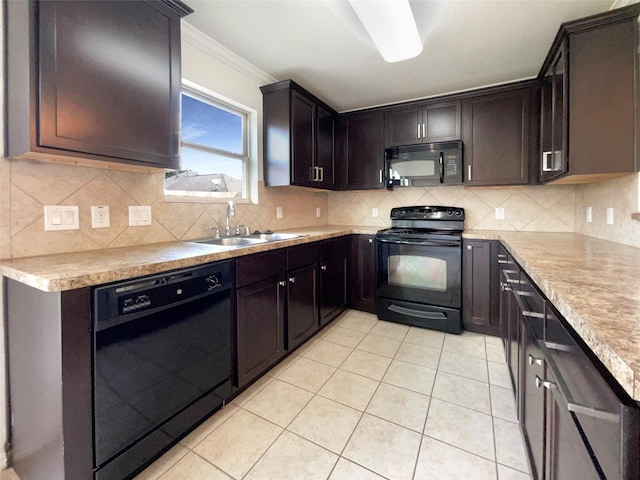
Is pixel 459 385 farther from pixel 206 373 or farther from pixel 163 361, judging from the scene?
pixel 163 361

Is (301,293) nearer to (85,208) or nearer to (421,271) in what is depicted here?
(421,271)

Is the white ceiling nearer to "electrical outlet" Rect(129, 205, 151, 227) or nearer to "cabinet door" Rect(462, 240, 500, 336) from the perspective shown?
"electrical outlet" Rect(129, 205, 151, 227)

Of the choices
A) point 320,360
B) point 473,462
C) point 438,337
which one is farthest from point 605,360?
point 438,337

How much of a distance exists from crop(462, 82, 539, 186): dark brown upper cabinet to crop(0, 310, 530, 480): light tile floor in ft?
5.22

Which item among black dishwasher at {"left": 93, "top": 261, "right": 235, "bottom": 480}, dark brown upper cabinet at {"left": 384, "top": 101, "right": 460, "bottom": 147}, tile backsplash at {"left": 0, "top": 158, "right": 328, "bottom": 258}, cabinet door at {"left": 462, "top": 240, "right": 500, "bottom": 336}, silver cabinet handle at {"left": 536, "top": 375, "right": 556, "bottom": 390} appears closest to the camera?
silver cabinet handle at {"left": 536, "top": 375, "right": 556, "bottom": 390}

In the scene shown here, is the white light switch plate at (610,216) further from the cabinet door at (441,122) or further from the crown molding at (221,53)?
the crown molding at (221,53)

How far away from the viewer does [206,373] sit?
4.92 ft

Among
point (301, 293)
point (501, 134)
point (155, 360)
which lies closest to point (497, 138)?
point (501, 134)

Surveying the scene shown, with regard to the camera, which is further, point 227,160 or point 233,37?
point 227,160

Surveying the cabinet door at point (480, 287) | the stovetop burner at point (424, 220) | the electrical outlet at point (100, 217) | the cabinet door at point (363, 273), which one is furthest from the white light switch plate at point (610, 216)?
the electrical outlet at point (100, 217)

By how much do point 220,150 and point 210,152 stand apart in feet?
0.35

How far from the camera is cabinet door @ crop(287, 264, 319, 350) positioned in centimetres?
215

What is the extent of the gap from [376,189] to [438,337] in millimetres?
1646

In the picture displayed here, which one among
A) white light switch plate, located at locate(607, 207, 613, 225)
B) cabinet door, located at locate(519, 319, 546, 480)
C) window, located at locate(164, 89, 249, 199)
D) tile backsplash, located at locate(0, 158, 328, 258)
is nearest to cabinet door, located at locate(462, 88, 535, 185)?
white light switch plate, located at locate(607, 207, 613, 225)
